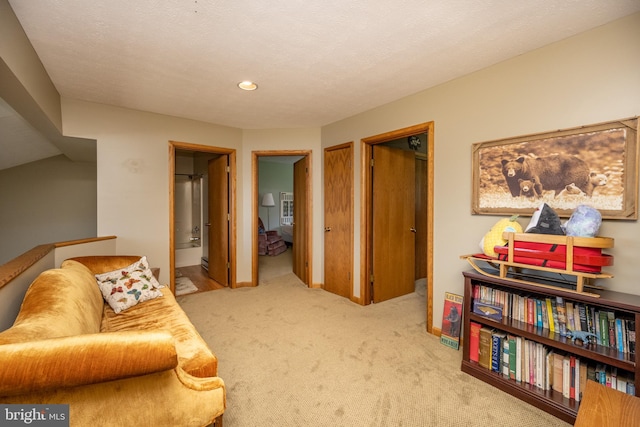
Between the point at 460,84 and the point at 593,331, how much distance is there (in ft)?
6.54

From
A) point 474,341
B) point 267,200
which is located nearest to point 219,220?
point 267,200

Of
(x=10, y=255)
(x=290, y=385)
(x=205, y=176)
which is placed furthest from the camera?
(x=205, y=176)

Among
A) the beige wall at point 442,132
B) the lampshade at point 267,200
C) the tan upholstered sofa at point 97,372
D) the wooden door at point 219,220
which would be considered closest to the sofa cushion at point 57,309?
the tan upholstered sofa at point 97,372

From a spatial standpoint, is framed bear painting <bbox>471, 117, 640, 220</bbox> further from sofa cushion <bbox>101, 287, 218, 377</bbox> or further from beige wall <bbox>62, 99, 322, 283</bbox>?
beige wall <bbox>62, 99, 322, 283</bbox>

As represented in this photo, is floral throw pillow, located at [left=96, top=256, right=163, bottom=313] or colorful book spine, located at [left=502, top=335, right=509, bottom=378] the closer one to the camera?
colorful book spine, located at [left=502, top=335, right=509, bottom=378]

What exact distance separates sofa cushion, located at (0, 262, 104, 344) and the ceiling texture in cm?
155

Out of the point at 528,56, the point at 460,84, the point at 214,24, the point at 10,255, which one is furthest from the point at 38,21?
the point at 10,255

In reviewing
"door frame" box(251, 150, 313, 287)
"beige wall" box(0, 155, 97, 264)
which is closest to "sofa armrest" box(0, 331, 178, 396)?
"door frame" box(251, 150, 313, 287)

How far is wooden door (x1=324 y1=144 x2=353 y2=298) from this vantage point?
356 cm

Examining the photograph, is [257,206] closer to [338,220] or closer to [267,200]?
[338,220]

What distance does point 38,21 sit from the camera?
1.66 m

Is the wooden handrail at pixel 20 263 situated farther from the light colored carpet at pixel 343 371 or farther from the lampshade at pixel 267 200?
the lampshade at pixel 267 200

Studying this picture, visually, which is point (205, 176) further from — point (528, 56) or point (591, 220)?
point (591, 220)

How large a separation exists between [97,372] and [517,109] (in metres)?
2.77
